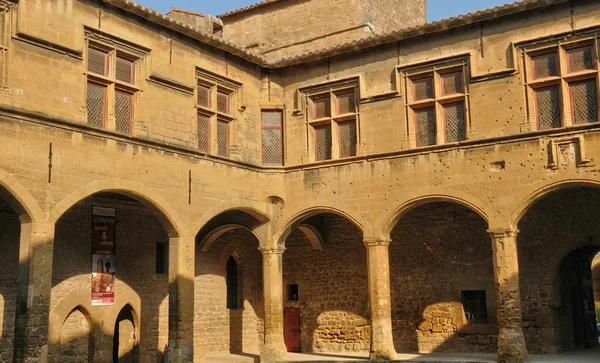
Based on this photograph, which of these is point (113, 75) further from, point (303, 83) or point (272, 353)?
point (272, 353)

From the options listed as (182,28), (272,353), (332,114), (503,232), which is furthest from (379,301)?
(182,28)

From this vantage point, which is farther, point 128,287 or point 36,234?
point 128,287

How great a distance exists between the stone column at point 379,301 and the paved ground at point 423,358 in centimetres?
40

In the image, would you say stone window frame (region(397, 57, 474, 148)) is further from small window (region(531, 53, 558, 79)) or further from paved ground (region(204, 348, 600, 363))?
paved ground (region(204, 348, 600, 363))

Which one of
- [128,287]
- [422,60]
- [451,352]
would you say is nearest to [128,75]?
[128,287]

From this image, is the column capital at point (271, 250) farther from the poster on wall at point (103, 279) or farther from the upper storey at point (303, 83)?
the poster on wall at point (103, 279)

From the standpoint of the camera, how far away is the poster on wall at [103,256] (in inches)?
594

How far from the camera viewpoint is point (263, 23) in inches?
853

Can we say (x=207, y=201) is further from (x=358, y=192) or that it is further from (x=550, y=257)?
(x=550, y=257)

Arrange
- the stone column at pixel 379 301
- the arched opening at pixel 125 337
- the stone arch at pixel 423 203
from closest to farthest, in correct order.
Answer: the stone arch at pixel 423 203 → the stone column at pixel 379 301 → the arched opening at pixel 125 337

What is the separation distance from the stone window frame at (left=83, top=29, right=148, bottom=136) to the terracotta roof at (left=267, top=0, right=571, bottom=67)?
3.86 meters

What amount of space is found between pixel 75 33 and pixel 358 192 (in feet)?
22.0

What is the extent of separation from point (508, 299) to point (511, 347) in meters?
0.89

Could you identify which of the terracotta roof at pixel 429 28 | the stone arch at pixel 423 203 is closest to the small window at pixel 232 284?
the stone arch at pixel 423 203
